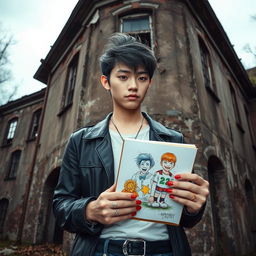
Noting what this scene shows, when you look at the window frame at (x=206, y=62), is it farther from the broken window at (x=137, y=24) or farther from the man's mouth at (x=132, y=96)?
the man's mouth at (x=132, y=96)

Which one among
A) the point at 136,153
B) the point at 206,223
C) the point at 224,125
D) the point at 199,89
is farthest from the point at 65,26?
the point at 136,153

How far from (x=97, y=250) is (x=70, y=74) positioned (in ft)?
26.7

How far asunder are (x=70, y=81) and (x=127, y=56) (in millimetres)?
7349

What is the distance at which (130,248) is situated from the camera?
1.10 metres

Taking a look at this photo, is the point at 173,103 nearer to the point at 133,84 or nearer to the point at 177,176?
the point at 133,84

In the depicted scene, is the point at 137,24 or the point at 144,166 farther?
the point at 137,24

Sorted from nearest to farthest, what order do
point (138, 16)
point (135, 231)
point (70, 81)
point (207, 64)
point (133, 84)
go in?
point (135, 231)
point (133, 84)
point (138, 16)
point (207, 64)
point (70, 81)

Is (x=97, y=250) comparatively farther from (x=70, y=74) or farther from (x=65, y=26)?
(x=65, y=26)

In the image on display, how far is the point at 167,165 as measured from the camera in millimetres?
1108

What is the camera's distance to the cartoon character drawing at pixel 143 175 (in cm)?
109

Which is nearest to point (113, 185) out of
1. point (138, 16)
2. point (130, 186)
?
point (130, 186)

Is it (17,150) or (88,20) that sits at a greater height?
(88,20)

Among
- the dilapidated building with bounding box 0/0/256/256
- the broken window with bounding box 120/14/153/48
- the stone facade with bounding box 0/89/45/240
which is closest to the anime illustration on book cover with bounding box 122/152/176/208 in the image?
the dilapidated building with bounding box 0/0/256/256

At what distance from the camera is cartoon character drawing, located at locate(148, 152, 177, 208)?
43.5 inches
